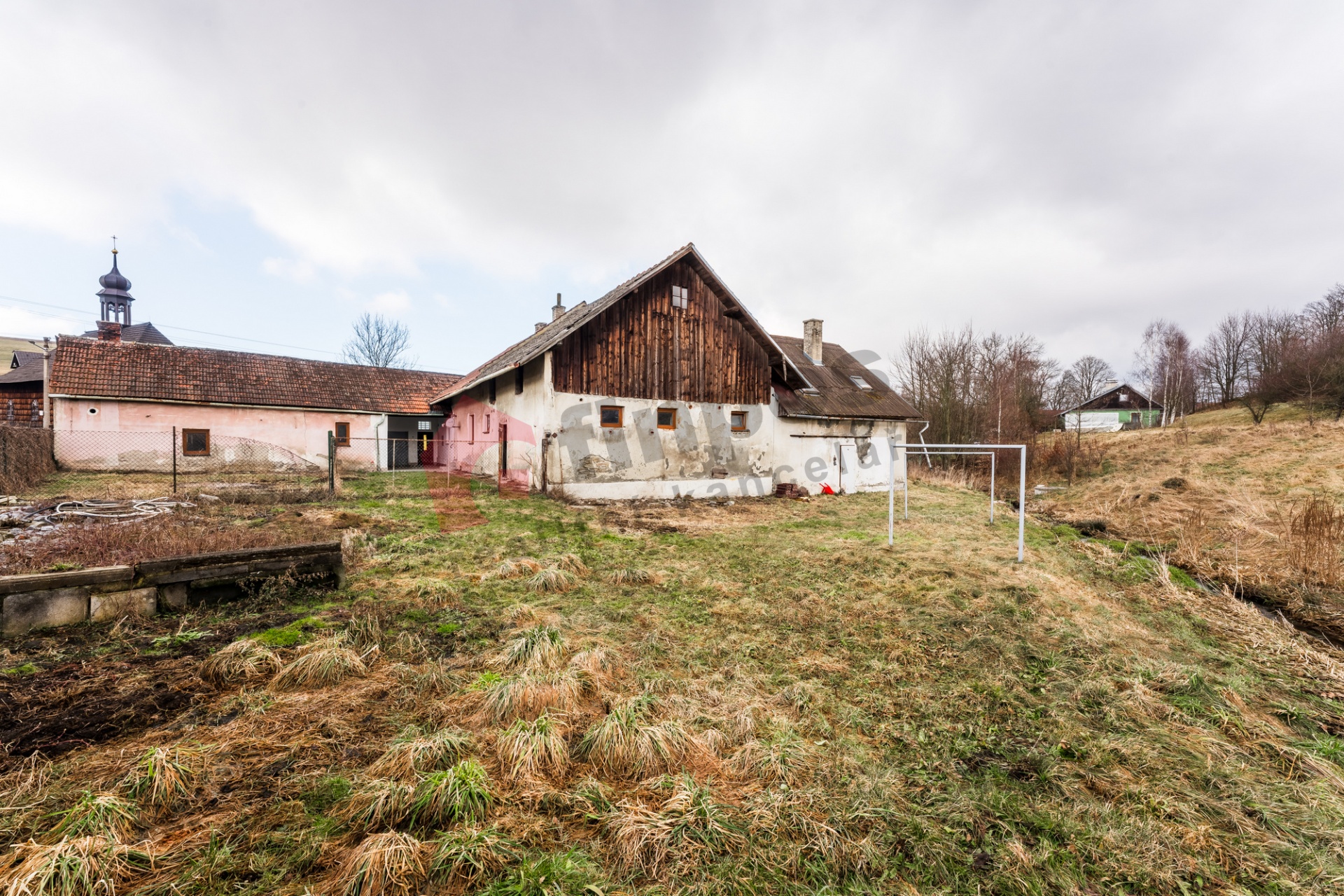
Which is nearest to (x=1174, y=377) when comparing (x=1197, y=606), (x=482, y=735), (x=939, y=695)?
(x=1197, y=606)

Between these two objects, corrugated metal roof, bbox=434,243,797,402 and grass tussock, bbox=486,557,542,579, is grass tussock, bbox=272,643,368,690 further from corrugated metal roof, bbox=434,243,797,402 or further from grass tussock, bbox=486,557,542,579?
corrugated metal roof, bbox=434,243,797,402

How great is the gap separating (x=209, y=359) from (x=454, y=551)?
20.0 meters

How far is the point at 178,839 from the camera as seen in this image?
221cm

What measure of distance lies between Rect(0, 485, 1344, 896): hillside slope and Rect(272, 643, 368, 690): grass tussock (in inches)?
0.7

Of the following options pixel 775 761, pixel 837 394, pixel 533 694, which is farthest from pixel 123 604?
pixel 837 394

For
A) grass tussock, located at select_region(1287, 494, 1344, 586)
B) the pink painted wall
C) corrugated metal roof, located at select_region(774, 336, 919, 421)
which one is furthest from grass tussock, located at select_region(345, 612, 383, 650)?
the pink painted wall

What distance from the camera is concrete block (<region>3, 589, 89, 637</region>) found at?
4.06 m

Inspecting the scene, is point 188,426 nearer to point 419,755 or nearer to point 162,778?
point 162,778

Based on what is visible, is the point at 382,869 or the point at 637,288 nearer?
the point at 382,869

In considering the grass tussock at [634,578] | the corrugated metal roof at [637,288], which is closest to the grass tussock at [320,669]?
the grass tussock at [634,578]

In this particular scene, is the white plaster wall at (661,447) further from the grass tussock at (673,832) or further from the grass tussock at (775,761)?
the grass tussock at (673,832)

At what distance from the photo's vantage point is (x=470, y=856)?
85.0 inches

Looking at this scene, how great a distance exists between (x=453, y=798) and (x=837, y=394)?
1894 cm

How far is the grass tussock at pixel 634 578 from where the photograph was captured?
6773 millimetres
